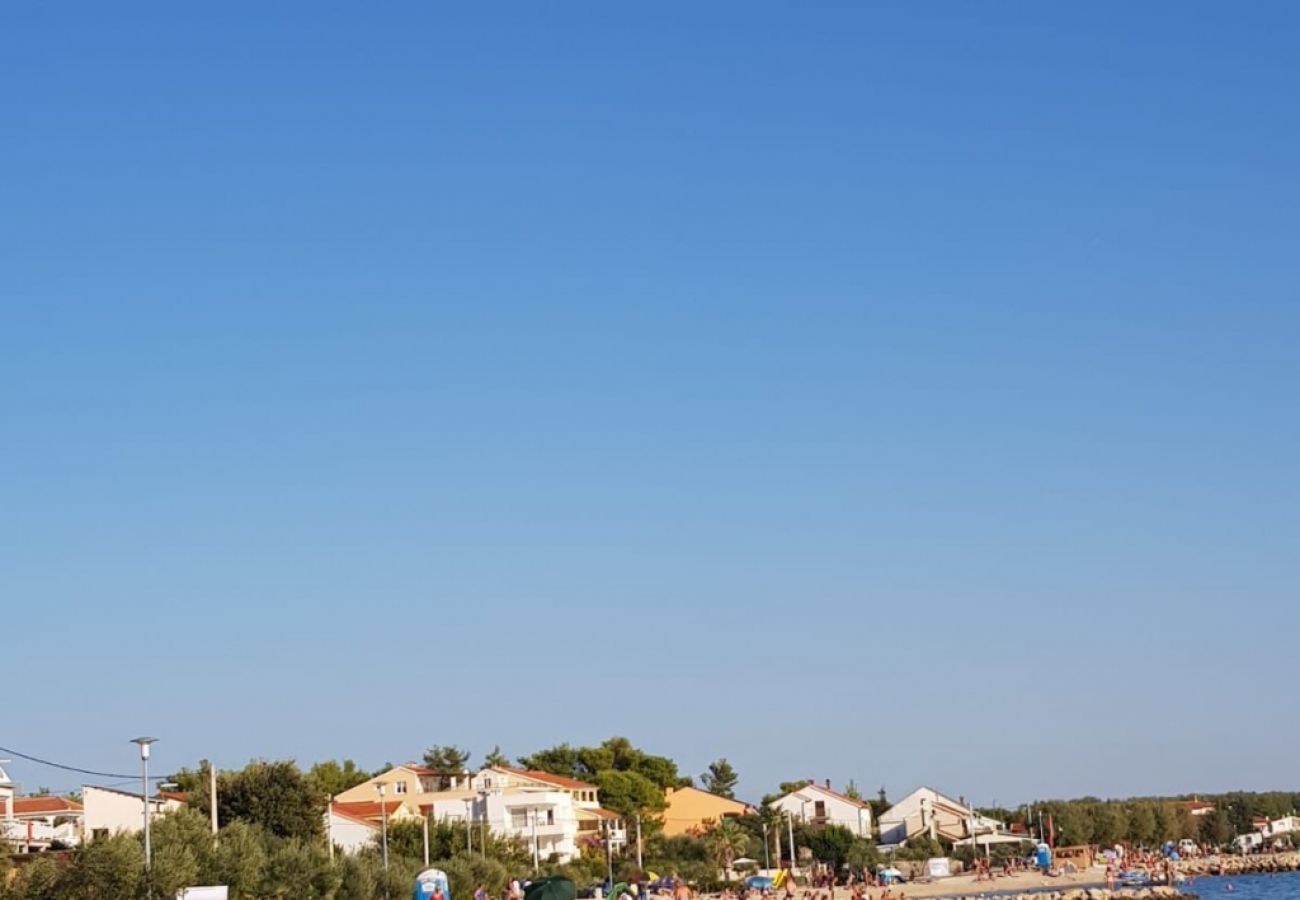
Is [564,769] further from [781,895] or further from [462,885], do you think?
[462,885]

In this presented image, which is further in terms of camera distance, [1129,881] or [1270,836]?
[1270,836]

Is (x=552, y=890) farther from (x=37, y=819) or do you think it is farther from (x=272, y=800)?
(x=37, y=819)

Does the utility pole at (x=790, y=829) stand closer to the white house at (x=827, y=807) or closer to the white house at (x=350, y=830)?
the white house at (x=827, y=807)

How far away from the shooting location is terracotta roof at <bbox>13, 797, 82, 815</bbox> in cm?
7125

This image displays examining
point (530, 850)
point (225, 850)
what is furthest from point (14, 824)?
point (530, 850)

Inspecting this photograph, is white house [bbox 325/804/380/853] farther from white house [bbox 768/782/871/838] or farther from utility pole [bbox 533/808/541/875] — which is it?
white house [bbox 768/782/871/838]

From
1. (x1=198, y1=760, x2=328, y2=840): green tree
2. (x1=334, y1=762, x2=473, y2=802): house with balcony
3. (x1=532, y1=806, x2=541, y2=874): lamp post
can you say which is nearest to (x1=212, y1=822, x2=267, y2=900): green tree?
(x1=198, y1=760, x2=328, y2=840): green tree

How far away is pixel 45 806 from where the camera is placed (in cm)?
7306

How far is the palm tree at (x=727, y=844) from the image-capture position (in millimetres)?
100125

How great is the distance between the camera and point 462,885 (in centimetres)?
6531

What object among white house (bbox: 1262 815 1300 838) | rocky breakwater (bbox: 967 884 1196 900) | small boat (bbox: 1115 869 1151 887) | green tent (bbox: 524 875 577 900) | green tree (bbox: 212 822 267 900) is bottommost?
white house (bbox: 1262 815 1300 838)

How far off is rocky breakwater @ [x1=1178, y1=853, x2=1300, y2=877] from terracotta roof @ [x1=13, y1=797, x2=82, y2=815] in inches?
2807

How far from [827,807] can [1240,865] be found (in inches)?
1158

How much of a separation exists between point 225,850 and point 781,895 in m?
33.5
